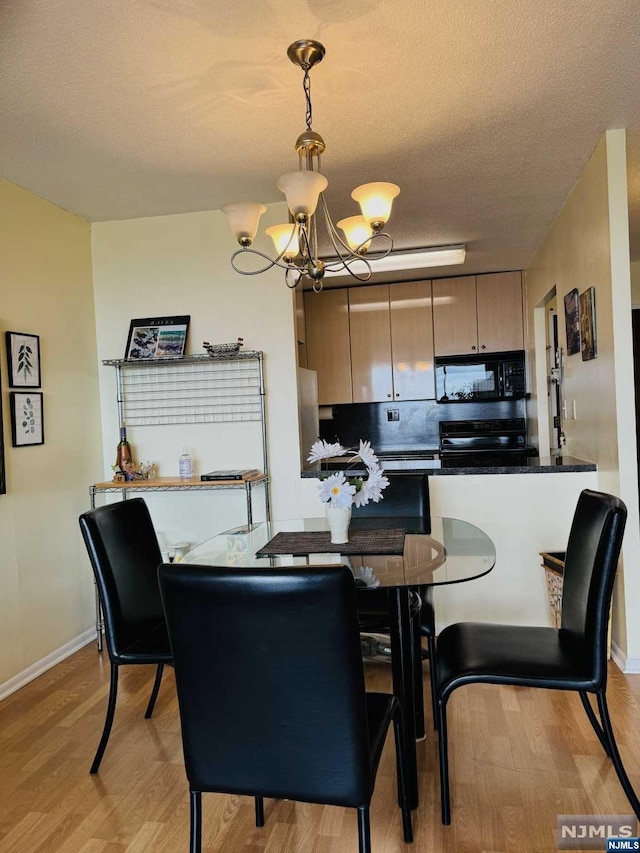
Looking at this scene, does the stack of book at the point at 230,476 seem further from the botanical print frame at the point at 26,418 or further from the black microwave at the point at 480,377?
the black microwave at the point at 480,377

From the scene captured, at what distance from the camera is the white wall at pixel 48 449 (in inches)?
112

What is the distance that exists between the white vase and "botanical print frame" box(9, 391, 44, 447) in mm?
1719

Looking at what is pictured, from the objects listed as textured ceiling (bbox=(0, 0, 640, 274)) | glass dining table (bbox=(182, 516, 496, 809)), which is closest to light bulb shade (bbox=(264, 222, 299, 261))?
textured ceiling (bbox=(0, 0, 640, 274))

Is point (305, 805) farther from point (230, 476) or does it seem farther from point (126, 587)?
point (230, 476)

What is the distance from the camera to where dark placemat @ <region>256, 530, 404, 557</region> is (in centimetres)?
199

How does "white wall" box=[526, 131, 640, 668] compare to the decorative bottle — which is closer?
"white wall" box=[526, 131, 640, 668]

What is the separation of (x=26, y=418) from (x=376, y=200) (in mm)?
2028

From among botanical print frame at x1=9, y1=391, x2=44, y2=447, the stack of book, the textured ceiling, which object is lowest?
the stack of book

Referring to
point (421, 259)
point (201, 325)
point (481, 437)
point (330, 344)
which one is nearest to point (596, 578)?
point (201, 325)

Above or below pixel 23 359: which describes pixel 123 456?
below

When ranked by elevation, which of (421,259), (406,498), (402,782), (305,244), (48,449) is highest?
(421,259)

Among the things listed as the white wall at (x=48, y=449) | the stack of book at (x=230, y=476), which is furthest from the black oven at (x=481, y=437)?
the white wall at (x=48, y=449)

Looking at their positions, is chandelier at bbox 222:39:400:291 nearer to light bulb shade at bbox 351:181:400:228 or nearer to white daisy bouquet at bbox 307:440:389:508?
light bulb shade at bbox 351:181:400:228

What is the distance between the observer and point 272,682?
1244 millimetres
